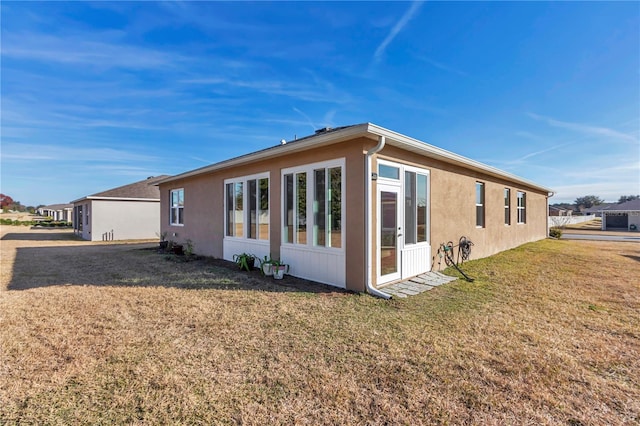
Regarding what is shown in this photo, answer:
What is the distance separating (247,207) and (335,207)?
3.50 m

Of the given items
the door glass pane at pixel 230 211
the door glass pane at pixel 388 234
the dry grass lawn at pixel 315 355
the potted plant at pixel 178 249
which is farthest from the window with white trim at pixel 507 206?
the potted plant at pixel 178 249

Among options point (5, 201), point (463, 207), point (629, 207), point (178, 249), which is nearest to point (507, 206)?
point (463, 207)

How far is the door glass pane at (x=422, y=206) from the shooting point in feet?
22.3

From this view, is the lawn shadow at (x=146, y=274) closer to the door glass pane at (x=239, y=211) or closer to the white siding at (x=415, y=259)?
the door glass pane at (x=239, y=211)

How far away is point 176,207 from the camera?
12.9 meters

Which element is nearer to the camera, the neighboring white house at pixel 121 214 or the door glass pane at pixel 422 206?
the door glass pane at pixel 422 206

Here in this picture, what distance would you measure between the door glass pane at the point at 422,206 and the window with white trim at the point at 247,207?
12.8 ft

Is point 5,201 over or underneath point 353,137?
over

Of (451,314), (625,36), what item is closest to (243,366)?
(451,314)

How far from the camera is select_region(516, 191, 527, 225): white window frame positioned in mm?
12977

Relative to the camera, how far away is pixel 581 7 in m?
7.48

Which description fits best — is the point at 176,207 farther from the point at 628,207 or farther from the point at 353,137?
the point at 628,207

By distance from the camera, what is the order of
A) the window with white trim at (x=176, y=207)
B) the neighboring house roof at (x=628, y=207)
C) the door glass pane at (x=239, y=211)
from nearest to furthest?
the door glass pane at (x=239, y=211) → the window with white trim at (x=176, y=207) → the neighboring house roof at (x=628, y=207)

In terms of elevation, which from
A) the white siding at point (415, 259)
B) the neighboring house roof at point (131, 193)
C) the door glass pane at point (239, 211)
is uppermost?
the neighboring house roof at point (131, 193)
